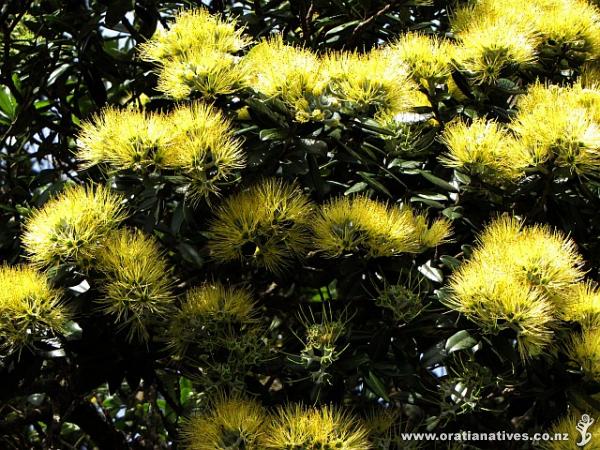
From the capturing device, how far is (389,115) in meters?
3.35

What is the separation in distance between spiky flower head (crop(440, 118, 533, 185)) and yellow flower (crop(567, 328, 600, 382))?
0.57 meters

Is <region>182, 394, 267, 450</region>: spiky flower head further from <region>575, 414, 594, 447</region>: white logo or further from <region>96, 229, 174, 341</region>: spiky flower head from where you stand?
<region>575, 414, 594, 447</region>: white logo

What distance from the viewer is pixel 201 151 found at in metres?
3.02

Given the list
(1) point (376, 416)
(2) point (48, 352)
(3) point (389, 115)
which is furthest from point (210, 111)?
(1) point (376, 416)

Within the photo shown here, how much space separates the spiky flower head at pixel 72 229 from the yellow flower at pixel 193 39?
1.99ft

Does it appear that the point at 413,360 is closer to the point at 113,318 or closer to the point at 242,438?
the point at 242,438

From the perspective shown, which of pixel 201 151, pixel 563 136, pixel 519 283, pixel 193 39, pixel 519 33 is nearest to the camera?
pixel 519 283

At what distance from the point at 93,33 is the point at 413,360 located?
1914 mm

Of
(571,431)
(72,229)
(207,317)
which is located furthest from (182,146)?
(571,431)

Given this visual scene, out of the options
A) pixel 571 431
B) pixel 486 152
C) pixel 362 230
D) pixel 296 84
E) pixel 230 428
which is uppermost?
pixel 296 84

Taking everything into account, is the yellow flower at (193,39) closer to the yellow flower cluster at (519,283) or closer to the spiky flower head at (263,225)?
the spiky flower head at (263,225)

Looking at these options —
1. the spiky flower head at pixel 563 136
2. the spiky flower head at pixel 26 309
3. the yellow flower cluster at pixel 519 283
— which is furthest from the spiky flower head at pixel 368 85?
the spiky flower head at pixel 26 309

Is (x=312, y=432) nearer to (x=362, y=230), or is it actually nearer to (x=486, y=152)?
(x=362, y=230)

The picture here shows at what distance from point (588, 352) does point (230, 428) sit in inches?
42.8
